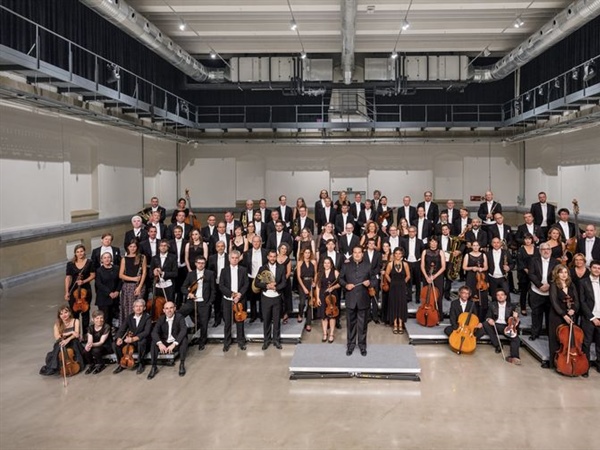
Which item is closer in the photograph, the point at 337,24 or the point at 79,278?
the point at 79,278

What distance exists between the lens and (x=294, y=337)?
8484mm

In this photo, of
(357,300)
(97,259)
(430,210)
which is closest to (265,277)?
(357,300)

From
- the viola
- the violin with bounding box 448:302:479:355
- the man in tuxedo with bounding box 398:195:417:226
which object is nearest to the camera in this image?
the viola

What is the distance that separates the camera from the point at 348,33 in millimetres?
14234

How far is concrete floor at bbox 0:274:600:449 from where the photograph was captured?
5.29 metres

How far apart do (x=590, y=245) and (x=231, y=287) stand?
6.54m

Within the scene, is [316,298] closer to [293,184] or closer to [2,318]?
[2,318]

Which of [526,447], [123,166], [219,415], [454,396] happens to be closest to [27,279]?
[123,166]

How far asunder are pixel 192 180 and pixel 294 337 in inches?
646

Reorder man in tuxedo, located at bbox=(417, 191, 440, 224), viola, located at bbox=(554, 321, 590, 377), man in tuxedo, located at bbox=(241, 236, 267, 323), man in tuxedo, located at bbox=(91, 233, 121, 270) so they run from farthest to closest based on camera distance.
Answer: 1. man in tuxedo, located at bbox=(417, 191, 440, 224)
2. man in tuxedo, located at bbox=(241, 236, 267, 323)
3. man in tuxedo, located at bbox=(91, 233, 121, 270)
4. viola, located at bbox=(554, 321, 590, 377)

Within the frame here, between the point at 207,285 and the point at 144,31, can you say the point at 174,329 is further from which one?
the point at 144,31

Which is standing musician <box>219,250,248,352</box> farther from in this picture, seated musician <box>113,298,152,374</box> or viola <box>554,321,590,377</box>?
viola <box>554,321,590,377</box>

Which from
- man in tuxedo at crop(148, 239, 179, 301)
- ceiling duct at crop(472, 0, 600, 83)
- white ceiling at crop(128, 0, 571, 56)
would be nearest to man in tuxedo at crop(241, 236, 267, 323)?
man in tuxedo at crop(148, 239, 179, 301)

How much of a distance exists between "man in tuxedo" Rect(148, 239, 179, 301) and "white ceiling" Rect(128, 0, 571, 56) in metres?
9.20
